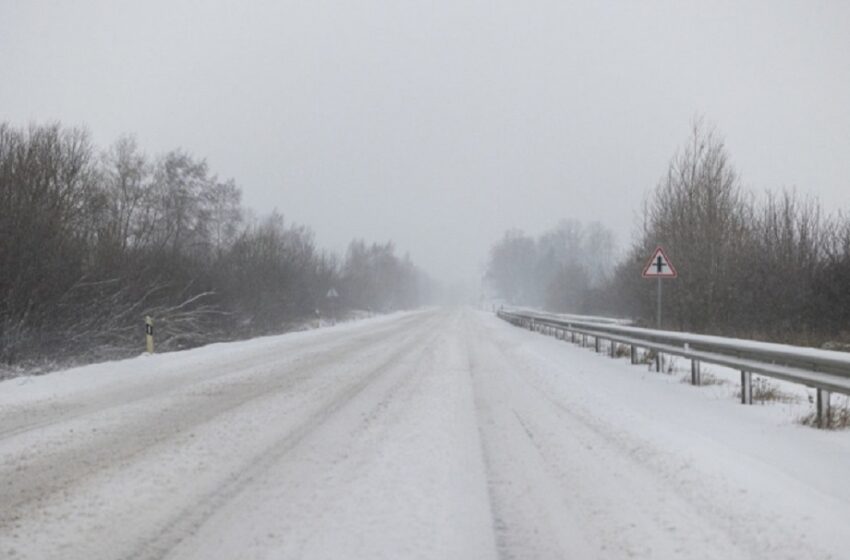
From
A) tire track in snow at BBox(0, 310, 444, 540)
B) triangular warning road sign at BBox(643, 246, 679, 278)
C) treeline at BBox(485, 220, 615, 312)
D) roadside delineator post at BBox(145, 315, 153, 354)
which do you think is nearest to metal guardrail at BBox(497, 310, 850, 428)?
triangular warning road sign at BBox(643, 246, 679, 278)

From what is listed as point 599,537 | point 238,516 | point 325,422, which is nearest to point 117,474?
point 238,516

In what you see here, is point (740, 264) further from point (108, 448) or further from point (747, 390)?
point (108, 448)

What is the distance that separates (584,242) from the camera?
12538 cm

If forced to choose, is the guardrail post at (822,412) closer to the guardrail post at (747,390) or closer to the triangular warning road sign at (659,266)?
the guardrail post at (747,390)

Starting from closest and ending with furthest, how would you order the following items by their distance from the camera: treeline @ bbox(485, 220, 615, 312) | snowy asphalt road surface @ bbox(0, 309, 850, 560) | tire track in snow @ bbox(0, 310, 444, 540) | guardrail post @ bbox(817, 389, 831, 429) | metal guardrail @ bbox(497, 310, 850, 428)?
snowy asphalt road surface @ bbox(0, 309, 850, 560), tire track in snow @ bbox(0, 310, 444, 540), metal guardrail @ bbox(497, 310, 850, 428), guardrail post @ bbox(817, 389, 831, 429), treeline @ bbox(485, 220, 615, 312)

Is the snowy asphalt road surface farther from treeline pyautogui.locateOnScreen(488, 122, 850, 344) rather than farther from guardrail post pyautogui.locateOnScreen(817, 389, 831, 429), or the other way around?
treeline pyautogui.locateOnScreen(488, 122, 850, 344)

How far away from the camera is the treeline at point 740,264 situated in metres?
21.7

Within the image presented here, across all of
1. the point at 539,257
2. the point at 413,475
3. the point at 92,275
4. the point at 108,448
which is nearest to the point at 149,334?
the point at 92,275

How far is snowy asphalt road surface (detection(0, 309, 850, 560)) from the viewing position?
360 centimetres

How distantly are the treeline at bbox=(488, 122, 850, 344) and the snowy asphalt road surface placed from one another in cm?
1311

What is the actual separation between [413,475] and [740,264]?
69.7ft

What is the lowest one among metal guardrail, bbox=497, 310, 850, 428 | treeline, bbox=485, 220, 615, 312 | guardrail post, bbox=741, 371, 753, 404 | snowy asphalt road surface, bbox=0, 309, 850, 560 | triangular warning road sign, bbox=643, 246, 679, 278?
snowy asphalt road surface, bbox=0, 309, 850, 560

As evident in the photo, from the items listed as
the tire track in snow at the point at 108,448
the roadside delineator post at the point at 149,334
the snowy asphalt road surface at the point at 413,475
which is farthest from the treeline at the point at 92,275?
the tire track in snow at the point at 108,448

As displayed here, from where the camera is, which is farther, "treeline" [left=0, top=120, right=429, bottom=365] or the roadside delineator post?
the roadside delineator post
